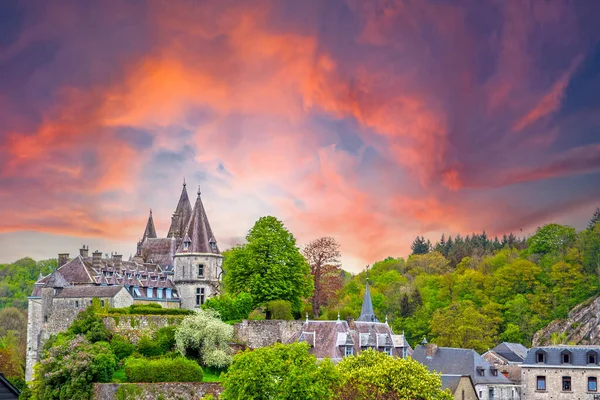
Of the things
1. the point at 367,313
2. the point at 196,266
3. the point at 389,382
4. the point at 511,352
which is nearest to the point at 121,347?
the point at 196,266

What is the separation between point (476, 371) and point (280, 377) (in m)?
30.4

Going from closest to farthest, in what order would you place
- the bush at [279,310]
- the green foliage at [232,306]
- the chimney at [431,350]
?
1. the bush at [279,310]
2. the green foliage at [232,306]
3. the chimney at [431,350]

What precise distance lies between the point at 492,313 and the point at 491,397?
90.4 feet

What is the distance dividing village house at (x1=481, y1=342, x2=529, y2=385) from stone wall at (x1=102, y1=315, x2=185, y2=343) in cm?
2952

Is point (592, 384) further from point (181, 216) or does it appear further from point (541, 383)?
point (181, 216)

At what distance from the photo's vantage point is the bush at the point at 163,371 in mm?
56406

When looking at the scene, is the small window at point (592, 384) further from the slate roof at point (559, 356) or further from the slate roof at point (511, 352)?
the slate roof at point (511, 352)

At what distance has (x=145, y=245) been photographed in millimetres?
86438

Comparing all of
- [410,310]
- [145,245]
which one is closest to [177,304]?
[145,245]

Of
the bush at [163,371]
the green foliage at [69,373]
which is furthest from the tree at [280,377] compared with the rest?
the green foliage at [69,373]

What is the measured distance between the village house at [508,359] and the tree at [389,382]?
25.2m

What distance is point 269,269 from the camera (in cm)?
7162

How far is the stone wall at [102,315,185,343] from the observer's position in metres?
63.3

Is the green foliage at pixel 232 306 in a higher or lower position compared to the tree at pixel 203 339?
higher
